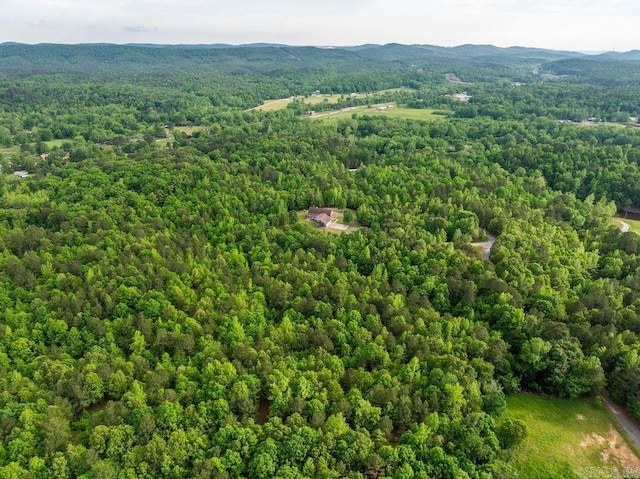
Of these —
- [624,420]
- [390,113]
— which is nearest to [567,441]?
[624,420]

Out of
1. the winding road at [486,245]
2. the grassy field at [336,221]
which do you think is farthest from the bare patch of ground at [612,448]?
the grassy field at [336,221]

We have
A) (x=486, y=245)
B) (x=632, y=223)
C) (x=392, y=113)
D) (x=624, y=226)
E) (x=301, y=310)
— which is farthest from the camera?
(x=392, y=113)

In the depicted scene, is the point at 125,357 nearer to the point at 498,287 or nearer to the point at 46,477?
the point at 46,477

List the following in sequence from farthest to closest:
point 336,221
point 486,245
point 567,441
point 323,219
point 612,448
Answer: point 336,221, point 323,219, point 486,245, point 567,441, point 612,448

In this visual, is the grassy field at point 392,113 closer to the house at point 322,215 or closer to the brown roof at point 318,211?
the brown roof at point 318,211

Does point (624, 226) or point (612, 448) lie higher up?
point (624, 226)

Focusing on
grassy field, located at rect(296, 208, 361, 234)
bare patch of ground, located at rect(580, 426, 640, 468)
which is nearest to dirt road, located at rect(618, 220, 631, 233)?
grassy field, located at rect(296, 208, 361, 234)

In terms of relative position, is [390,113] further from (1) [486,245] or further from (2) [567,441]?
(2) [567,441]
